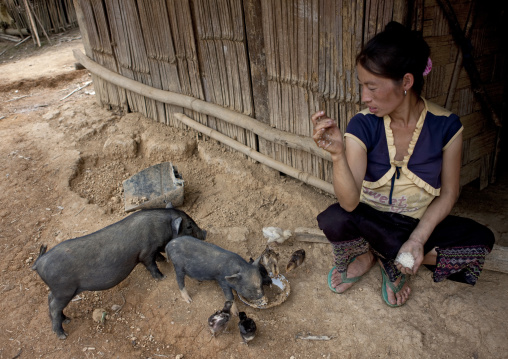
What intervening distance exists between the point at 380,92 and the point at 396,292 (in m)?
1.43

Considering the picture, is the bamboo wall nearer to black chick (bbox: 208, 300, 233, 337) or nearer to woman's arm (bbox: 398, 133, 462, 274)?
woman's arm (bbox: 398, 133, 462, 274)

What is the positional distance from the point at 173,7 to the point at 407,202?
3.25 m

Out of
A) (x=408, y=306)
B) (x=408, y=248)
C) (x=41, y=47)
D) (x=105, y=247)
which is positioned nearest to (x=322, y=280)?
(x=408, y=306)

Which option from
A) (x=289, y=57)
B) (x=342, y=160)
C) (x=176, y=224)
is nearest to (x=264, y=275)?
(x=176, y=224)

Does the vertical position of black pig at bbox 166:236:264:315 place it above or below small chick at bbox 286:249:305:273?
above

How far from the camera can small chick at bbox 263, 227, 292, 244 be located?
342cm

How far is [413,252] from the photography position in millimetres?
2484

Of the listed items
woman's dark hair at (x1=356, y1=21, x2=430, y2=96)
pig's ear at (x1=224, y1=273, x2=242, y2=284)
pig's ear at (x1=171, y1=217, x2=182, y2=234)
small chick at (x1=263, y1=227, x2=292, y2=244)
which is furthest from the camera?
small chick at (x1=263, y1=227, x2=292, y2=244)

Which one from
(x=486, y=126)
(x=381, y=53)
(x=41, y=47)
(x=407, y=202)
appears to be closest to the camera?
(x=381, y=53)

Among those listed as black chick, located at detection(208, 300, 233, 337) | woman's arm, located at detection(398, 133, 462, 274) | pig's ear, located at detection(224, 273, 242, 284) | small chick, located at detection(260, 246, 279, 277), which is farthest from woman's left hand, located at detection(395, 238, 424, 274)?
black chick, located at detection(208, 300, 233, 337)

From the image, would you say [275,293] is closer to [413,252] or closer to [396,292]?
[396,292]

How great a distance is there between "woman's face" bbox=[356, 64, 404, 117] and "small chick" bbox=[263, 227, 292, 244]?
1409 millimetres

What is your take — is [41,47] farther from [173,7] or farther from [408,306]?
[408,306]

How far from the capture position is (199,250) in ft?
9.73
